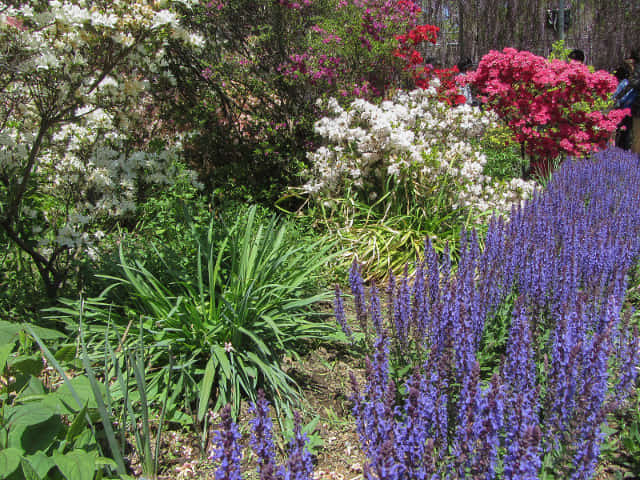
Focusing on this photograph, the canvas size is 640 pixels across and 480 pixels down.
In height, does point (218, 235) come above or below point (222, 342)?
above

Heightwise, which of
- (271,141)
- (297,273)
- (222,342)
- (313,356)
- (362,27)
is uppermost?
(362,27)

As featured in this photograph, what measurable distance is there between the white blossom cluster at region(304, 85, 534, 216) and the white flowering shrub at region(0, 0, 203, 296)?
175 centimetres

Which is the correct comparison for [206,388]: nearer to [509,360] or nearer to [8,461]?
[8,461]

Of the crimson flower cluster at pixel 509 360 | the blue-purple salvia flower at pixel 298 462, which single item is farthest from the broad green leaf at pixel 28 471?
the crimson flower cluster at pixel 509 360

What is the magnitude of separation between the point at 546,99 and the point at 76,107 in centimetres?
595

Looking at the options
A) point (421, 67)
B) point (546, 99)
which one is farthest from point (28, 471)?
point (546, 99)

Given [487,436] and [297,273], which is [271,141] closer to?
[297,273]

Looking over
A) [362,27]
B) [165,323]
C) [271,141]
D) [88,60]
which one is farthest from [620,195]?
[88,60]

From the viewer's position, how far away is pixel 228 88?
534 centimetres

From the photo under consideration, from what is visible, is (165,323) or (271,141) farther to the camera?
(271,141)

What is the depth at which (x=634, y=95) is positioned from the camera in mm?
8516

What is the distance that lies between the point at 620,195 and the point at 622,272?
246 centimetres

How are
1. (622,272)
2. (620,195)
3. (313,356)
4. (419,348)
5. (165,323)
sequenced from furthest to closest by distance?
(620,195) → (313,356) → (165,323) → (622,272) → (419,348)

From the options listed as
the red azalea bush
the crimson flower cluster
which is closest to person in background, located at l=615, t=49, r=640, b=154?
the red azalea bush
